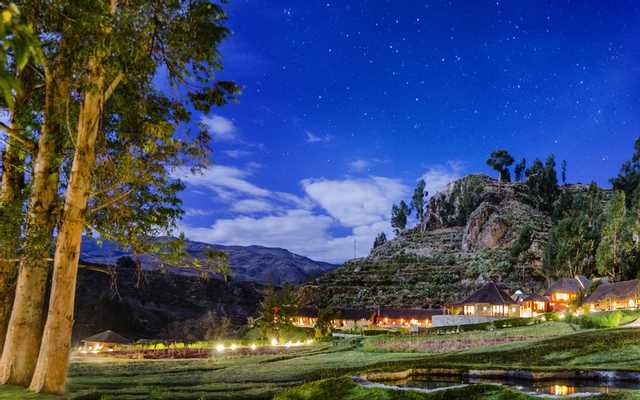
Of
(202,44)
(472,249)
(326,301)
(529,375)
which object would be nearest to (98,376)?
(202,44)

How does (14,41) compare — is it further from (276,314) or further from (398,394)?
(276,314)

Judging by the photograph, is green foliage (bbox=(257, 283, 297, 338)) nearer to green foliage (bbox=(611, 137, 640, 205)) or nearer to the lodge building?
the lodge building

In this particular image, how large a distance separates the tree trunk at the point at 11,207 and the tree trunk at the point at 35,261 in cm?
40

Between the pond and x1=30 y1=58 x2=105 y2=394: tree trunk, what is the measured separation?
393 inches

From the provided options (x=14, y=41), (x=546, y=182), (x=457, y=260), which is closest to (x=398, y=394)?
(x=14, y=41)

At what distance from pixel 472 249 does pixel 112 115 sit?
466 ft

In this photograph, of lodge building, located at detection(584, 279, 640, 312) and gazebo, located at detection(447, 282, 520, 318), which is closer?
lodge building, located at detection(584, 279, 640, 312)

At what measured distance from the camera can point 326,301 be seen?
106688 mm

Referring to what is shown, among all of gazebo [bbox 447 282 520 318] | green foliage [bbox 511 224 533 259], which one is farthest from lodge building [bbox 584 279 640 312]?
green foliage [bbox 511 224 533 259]

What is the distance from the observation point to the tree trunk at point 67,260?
11.8m

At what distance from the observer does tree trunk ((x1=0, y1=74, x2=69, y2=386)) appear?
1258cm

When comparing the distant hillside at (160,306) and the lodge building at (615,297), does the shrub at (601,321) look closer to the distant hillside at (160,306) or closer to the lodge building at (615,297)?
the lodge building at (615,297)

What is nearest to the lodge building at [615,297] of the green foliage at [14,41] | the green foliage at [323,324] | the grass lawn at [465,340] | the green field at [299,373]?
the grass lawn at [465,340]

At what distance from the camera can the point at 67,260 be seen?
12227 millimetres
